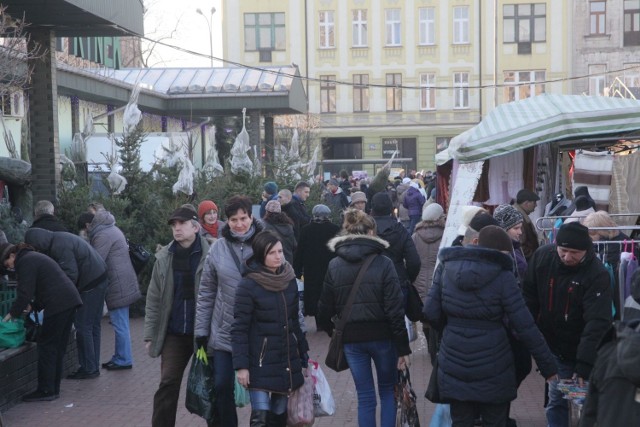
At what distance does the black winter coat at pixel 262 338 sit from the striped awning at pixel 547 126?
5026 millimetres

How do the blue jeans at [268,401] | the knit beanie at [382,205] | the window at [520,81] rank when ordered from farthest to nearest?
the window at [520,81] → the knit beanie at [382,205] → the blue jeans at [268,401]

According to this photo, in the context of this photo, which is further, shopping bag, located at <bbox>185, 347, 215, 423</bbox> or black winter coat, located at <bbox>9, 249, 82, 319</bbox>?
black winter coat, located at <bbox>9, 249, 82, 319</bbox>

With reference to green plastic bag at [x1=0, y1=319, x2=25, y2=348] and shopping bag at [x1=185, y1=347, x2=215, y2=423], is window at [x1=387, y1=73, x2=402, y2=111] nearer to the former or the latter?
green plastic bag at [x1=0, y1=319, x2=25, y2=348]

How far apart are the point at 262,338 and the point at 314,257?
607 centimetres

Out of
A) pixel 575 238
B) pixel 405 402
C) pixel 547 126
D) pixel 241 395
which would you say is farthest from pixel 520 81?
pixel 241 395

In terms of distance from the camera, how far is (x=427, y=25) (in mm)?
55750

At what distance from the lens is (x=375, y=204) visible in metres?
9.70

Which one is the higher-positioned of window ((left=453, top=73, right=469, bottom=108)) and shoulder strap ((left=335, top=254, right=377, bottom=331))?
window ((left=453, top=73, right=469, bottom=108))

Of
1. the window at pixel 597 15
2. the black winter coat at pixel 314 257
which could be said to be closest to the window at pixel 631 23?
the window at pixel 597 15

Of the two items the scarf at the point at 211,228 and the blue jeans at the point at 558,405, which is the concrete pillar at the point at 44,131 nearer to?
the scarf at the point at 211,228

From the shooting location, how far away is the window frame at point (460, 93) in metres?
54.9

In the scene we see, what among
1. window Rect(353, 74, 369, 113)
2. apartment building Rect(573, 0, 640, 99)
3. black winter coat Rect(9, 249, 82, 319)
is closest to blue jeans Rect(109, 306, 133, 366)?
→ black winter coat Rect(9, 249, 82, 319)

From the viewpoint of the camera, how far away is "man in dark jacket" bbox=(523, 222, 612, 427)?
6715 mm

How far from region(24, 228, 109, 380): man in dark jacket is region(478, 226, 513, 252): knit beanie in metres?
4.83
